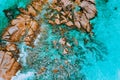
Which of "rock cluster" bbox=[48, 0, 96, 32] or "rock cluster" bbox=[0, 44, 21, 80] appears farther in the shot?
"rock cluster" bbox=[48, 0, 96, 32]

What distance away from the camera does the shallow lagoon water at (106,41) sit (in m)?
1.68

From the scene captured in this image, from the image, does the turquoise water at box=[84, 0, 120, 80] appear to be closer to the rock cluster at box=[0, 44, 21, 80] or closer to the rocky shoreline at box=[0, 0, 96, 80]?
the rocky shoreline at box=[0, 0, 96, 80]

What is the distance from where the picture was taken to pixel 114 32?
1743 mm

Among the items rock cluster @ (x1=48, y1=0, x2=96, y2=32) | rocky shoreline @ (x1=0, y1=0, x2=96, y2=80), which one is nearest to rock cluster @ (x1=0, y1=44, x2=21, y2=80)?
rocky shoreline @ (x1=0, y1=0, x2=96, y2=80)

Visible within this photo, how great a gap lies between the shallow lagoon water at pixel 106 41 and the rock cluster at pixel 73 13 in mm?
40

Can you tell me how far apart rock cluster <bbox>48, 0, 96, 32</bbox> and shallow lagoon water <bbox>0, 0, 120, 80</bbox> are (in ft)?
0.13

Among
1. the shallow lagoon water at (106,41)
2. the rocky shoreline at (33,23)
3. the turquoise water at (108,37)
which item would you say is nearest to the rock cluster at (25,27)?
the rocky shoreline at (33,23)

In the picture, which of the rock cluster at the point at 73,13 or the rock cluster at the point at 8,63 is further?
the rock cluster at the point at 73,13

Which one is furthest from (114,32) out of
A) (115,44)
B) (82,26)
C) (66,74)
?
(66,74)

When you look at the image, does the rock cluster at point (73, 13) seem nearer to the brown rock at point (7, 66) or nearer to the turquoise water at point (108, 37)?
the turquoise water at point (108, 37)

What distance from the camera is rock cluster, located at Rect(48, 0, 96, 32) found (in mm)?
1750

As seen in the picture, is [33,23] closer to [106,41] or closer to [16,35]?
[16,35]

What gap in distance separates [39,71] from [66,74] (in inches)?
5.7

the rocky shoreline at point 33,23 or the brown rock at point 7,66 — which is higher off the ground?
the rocky shoreline at point 33,23
